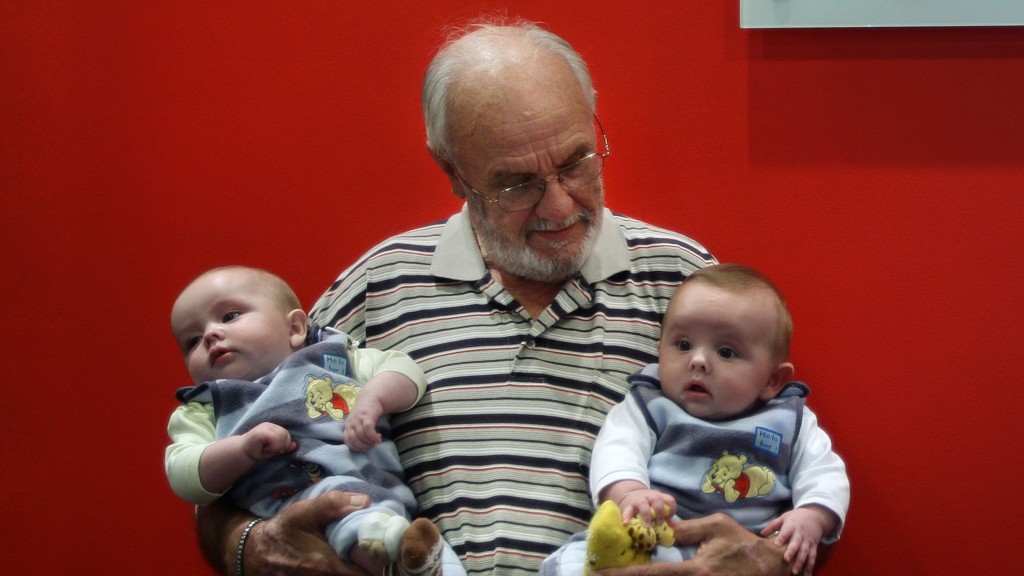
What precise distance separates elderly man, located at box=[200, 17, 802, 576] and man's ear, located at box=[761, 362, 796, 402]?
30 cm

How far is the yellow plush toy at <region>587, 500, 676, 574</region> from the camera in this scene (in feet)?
5.59

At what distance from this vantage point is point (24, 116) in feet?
8.57

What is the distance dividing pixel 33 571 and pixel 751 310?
1822 millimetres

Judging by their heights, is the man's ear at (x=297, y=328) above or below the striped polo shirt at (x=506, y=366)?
above

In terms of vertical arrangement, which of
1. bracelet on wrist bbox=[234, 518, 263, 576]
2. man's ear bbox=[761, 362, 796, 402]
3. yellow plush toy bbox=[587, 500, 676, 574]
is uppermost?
man's ear bbox=[761, 362, 796, 402]

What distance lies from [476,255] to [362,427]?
1.75 ft

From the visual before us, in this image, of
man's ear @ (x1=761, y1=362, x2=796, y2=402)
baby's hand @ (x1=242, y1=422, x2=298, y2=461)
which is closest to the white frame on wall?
man's ear @ (x1=761, y1=362, x2=796, y2=402)

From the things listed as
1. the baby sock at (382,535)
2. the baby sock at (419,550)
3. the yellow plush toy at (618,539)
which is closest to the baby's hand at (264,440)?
the baby sock at (382,535)

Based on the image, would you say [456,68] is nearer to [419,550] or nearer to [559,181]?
[559,181]

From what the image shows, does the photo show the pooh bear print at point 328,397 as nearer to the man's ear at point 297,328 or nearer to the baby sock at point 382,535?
the man's ear at point 297,328

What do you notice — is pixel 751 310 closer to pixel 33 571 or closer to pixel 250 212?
pixel 250 212

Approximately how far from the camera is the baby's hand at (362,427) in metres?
1.91

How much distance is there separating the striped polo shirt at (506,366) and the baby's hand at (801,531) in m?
0.42

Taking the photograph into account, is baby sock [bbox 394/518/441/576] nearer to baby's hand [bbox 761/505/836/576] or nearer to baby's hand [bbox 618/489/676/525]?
baby's hand [bbox 618/489/676/525]
